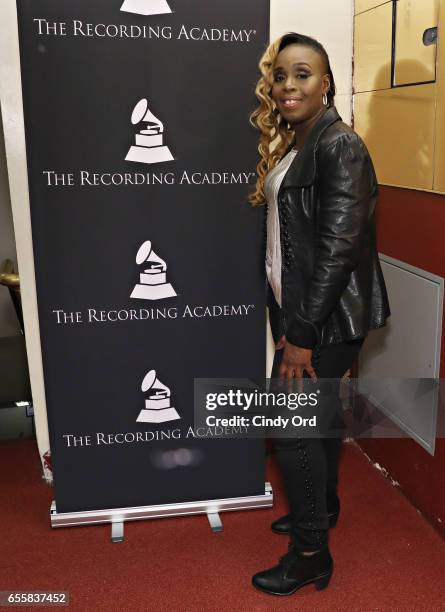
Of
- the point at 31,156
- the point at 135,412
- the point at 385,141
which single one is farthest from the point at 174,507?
the point at 385,141

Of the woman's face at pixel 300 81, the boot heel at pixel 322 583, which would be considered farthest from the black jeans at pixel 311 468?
the woman's face at pixel 300 81

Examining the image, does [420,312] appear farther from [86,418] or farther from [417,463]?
[86,418]

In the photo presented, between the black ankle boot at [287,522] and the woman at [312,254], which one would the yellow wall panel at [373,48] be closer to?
the woman at [312,254]

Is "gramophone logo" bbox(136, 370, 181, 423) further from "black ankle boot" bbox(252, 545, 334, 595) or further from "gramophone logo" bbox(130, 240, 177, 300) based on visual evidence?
"black ankle boot" bbox(252, 545, 334, 595)

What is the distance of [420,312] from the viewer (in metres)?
2.44

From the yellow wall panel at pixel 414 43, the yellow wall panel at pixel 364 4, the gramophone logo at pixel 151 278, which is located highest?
the yellow wall panel at pixel 364 4

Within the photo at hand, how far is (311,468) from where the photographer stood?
2.07 metres

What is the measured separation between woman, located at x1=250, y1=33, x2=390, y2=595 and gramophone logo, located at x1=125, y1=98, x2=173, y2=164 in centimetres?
33

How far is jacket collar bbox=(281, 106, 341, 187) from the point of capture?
1.90 metres

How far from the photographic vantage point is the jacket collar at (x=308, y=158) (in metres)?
1.90

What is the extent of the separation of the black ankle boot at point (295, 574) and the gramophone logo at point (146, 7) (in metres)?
1.81

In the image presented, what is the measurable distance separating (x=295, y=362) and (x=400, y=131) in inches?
41.1

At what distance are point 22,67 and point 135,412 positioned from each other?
1.26 meters

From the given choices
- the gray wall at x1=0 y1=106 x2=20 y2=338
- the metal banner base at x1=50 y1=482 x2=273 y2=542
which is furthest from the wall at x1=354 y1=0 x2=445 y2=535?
the gray wall at x1=0 y1=106 x2=20 y2=338
